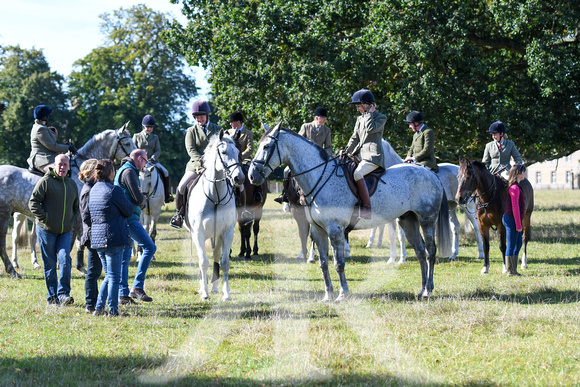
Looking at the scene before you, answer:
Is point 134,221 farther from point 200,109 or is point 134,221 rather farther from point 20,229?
point 20,229

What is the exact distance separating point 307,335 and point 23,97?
4040 centimetres

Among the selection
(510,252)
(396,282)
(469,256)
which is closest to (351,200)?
(396,282)

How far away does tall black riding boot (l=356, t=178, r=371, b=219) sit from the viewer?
29.8 feet

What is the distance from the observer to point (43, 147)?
11977 mm

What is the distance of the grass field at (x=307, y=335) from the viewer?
17.9ft

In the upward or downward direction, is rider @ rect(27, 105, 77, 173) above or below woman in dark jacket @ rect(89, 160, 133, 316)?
above

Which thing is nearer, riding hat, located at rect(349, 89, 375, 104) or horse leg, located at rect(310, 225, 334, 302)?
horse leg, located at rect(310, 225, 334, 302)

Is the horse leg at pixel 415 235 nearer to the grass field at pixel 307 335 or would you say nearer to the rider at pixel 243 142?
the grass field at pixel 307 335

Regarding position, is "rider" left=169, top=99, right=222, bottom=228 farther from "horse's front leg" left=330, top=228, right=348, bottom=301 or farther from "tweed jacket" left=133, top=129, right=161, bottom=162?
"tweed jacket" left=133, top=129, right=161, bottom=162

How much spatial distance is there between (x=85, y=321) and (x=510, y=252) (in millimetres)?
7991

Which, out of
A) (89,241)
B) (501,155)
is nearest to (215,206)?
(89,241)

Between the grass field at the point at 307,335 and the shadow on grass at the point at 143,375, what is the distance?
19 mm

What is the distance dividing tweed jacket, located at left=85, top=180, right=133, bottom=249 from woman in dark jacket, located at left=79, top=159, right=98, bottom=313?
30 centimetres

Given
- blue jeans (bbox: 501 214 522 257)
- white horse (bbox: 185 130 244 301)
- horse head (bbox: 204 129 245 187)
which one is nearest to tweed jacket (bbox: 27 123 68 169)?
white horse (bbox: 185 130 244 301)
